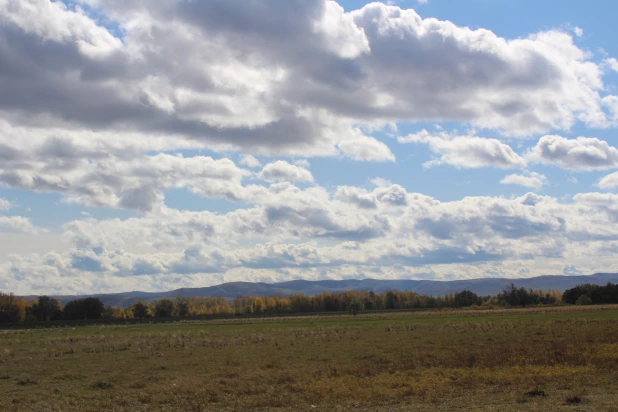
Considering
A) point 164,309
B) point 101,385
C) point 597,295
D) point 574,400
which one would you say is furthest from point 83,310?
point 574,400

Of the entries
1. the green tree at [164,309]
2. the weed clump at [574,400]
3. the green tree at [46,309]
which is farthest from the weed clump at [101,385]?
the green tree at [164,309]

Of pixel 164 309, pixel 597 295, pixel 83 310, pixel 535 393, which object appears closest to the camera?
pixel 535 393

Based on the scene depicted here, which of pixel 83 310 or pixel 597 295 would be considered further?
pixel 83 310

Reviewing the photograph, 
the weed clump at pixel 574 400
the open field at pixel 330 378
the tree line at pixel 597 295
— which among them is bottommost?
the open field at pixel 330 378

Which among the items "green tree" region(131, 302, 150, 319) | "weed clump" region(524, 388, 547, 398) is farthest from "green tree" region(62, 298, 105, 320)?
"weed clump" region(524, 388, 547, 398)

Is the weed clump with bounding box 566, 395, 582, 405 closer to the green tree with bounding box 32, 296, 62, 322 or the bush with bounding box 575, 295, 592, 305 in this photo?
the bush with bounding box 575, 295, 592, 305

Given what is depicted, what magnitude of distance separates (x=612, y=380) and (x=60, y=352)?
3746 centimetres

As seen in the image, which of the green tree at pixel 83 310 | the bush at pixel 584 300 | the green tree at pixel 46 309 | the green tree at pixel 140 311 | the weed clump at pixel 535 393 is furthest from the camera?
the green tree at pixel 140 311

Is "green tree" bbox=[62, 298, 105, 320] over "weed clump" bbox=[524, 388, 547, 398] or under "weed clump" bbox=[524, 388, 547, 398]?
over

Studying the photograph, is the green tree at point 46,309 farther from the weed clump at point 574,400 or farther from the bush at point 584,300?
the weed clump at point 574,400

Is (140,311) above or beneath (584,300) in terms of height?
above

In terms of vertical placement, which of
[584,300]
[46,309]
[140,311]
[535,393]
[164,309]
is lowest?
[535,393]

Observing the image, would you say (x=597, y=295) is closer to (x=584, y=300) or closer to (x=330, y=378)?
(x=584, y=300)

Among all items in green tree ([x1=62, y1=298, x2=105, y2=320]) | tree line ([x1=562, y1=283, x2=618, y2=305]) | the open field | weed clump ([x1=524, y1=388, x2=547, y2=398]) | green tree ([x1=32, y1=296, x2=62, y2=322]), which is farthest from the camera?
green tree ([x1=32, y1=296, x2=62, y2=322])
